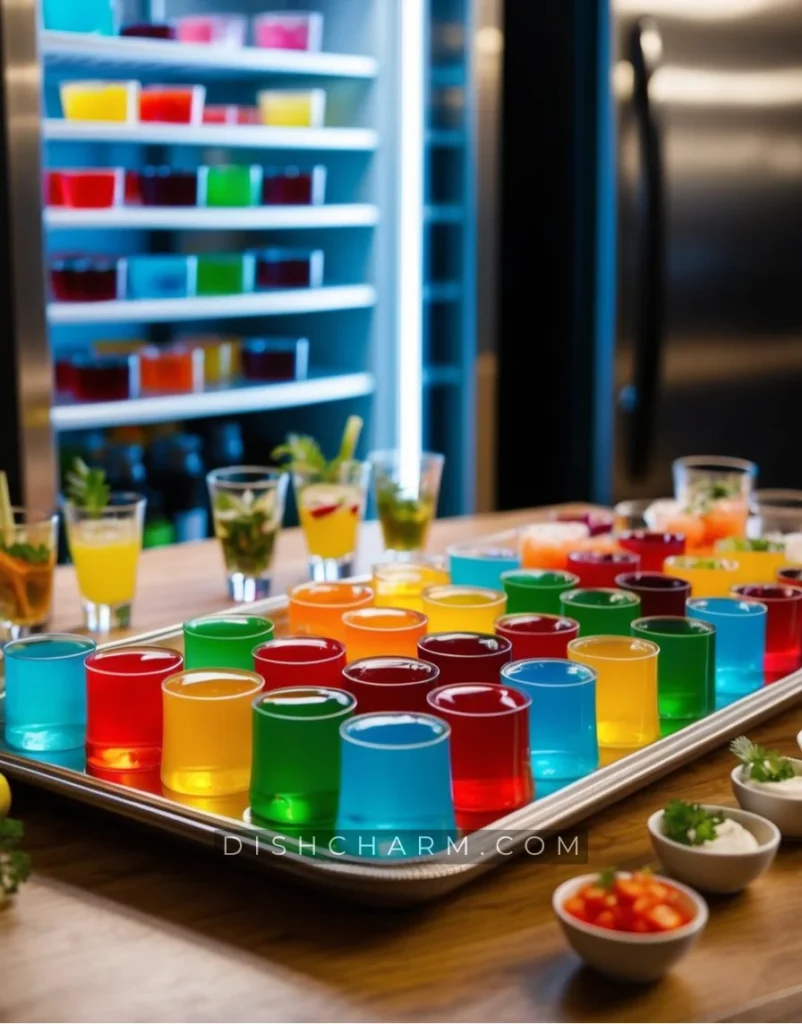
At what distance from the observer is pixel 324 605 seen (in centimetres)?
168

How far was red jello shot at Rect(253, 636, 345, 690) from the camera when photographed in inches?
55.0

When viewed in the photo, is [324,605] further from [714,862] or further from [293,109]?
[293,109]

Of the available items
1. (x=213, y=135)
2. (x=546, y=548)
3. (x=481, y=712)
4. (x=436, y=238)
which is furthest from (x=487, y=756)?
(x=436, y=238)

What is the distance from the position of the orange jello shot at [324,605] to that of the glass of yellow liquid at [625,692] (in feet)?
1.06

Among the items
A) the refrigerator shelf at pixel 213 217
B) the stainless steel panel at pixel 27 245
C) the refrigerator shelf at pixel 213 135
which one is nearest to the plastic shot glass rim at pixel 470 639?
the stainless steel panel at pixel 27 245

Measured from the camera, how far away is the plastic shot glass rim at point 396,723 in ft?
3.82

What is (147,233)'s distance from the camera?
4215 mm

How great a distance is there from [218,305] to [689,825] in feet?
8.61

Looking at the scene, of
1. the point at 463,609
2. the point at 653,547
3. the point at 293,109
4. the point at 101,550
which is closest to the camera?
the point at 463,609

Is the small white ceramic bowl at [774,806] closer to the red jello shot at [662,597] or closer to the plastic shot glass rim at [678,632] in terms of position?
the plastic shot glass rim at [678,632]

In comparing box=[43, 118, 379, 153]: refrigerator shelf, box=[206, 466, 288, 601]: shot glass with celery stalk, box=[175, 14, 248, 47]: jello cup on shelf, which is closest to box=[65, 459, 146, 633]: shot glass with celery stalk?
box=[206, 466, 288, 601]: shot glass with celery stalk

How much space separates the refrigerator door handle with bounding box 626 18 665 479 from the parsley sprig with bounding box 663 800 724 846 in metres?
2.67

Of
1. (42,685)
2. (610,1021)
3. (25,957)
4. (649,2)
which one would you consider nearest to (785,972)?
(610,1021)

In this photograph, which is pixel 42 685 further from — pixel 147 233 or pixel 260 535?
pixel 147 233
